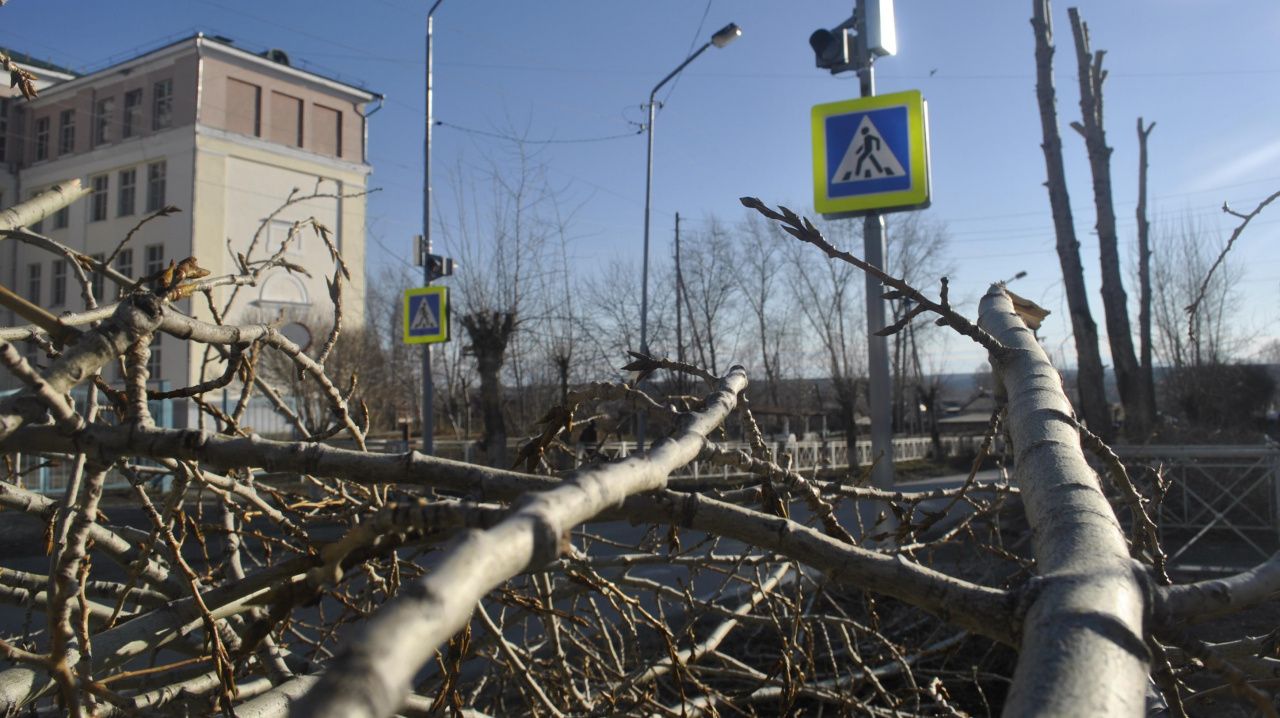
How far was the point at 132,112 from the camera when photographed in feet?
84.3

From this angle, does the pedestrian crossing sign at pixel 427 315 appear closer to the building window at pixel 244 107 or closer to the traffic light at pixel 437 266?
the traffic light at pixel 437 266

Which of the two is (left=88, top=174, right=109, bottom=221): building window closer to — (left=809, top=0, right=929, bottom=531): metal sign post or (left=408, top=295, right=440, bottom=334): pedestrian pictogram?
(left=408, top=295, right=440, bottom=334): pedestrian pictogram

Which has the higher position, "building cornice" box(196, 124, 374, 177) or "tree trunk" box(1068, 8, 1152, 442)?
"building cornice" box(196, 124, 374, 177)

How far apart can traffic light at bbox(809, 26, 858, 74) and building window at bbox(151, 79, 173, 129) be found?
83.0 feet

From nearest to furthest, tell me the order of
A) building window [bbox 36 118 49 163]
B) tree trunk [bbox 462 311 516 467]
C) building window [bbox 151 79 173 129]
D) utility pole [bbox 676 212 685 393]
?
1. tree trunk [bbox 462 311 516 467]
2. utility pole [bbox 676 212 685 393]
3. building window [bbox 151 79 173 129]
4. building window [bbox 36 118 49 163]

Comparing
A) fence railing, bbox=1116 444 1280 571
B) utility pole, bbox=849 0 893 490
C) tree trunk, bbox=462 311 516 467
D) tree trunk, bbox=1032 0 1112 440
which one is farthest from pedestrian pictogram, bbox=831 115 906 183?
tree trunk, bbox=462 311 516 467

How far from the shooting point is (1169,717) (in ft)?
4.56

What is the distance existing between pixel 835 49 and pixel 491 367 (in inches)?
368

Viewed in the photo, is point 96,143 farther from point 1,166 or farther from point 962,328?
point 962,328

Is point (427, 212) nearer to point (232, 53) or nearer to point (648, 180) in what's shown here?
point (648, 180)

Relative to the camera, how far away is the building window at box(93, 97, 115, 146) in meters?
25.9

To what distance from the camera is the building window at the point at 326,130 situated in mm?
27875

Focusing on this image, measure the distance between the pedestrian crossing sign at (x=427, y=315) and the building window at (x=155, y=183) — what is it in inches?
726

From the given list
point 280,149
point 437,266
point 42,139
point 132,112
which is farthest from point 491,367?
point 42,139
